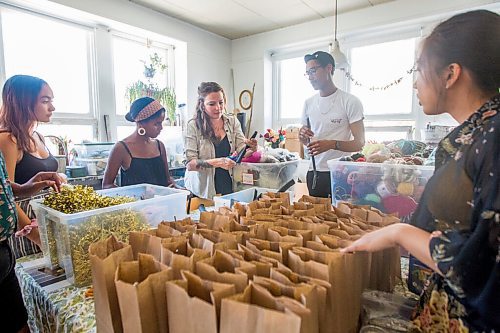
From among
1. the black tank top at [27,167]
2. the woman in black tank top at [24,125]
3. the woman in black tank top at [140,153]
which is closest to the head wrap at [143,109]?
the woman in black tank top at [140,153]

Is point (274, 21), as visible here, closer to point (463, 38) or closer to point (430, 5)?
point (430, 5)

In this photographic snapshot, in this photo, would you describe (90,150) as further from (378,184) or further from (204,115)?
(378,184)

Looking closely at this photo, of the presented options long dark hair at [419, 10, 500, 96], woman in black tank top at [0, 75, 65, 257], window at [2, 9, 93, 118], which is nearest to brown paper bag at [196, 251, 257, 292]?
long dark hair at [419, 10, 500, 96]

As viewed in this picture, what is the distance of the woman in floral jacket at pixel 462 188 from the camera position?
0.40 m

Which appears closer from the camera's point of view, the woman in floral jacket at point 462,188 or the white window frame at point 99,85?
the woman in floral jacket at point 462,188

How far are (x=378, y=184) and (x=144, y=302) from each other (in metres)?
0.83

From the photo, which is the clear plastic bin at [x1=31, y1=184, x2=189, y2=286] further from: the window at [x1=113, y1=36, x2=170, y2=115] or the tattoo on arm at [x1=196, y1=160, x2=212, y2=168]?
the window at [x1=113, y1=36, x2=170, y2=115]

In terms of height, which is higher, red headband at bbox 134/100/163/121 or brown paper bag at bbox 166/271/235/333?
red headband at bbox 134/100/163/121

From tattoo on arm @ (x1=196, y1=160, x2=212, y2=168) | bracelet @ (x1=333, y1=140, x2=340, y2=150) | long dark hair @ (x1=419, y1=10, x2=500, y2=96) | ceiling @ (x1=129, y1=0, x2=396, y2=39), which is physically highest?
ceiling @ (x1=129, y1=0, x2=396, y2=39)

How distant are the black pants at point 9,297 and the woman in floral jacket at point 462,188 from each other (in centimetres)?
89

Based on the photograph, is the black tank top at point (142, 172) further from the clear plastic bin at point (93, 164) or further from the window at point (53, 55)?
the window at point (53, 55)

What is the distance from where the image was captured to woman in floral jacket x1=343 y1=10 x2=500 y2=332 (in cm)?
40

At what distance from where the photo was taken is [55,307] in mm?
715

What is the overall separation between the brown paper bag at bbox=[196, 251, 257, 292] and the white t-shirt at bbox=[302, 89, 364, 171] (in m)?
1.31
